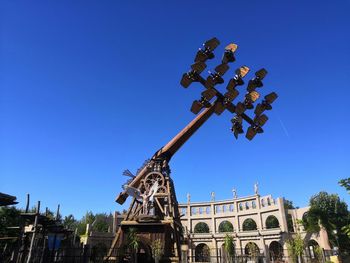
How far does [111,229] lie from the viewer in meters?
53.9

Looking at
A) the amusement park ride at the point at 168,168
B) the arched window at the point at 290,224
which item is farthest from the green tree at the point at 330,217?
the amusement park ride at the point at 168,168

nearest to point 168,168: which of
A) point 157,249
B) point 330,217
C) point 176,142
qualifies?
point 176,142

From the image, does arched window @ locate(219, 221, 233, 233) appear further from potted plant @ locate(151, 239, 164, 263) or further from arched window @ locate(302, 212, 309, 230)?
potted plant @ locate(151, 239, 164, 263)

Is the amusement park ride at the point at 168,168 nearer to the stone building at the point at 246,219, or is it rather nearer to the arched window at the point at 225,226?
the stone building at the point at 246,219

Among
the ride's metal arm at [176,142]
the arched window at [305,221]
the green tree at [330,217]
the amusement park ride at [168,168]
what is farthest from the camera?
the arched window at [305,221]

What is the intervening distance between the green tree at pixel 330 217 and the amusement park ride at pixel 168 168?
34.0 metres

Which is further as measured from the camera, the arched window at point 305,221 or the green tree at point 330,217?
the arched window at point 305,221

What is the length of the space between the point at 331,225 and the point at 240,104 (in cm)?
4527

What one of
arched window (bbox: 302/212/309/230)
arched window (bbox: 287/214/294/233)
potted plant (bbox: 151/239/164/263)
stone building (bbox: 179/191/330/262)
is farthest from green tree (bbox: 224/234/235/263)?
potted plant (bbox: 151/239/164/263)

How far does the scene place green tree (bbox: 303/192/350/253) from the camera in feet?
145

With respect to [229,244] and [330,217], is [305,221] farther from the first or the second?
[229,244]

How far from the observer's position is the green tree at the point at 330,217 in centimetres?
4409

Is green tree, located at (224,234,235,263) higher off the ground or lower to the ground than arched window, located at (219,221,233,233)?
lower

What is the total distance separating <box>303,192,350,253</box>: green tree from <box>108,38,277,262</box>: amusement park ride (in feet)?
111
